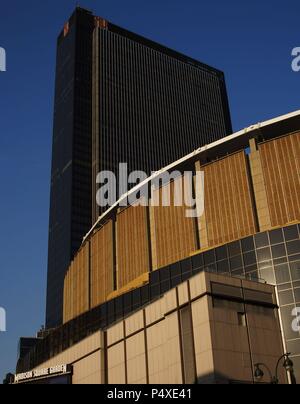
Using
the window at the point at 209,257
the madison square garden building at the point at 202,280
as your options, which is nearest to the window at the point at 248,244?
the madison square garden building at the point at 202,280

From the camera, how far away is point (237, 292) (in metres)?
51.1

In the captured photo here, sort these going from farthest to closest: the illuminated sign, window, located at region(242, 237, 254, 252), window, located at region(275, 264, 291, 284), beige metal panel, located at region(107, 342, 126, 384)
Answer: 1. the illuminated sign
2. beige metal panel, located at region(107, 342, 126, 384)
3. window, located at region(242, 237, 254, 252)
4. window, located at region(275, 264, 291, 284)

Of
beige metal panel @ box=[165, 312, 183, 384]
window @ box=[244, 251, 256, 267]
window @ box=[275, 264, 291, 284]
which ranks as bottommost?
beige metal panel @ box=[165, 312, 183, 384]

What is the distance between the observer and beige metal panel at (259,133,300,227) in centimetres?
6338

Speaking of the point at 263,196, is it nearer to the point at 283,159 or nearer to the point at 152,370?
the point at 283,159

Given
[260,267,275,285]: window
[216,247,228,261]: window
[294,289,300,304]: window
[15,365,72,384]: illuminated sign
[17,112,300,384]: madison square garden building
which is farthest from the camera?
[15,365,72,384]: illuminated sign

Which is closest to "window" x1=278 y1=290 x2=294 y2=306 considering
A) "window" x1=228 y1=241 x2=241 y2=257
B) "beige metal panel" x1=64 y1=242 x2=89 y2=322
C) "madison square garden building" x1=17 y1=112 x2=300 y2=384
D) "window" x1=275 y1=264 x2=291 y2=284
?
"madison square garden building" x1=17 y1=112 x2=300 y2=384

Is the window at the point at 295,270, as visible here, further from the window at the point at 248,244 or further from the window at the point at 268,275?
the window at the point at 248,244

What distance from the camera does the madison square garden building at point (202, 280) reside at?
1927 inches

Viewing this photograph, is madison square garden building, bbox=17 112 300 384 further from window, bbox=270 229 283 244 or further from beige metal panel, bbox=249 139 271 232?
window, bbox=270 229 283 244

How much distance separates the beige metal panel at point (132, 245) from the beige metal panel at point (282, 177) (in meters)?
20.2

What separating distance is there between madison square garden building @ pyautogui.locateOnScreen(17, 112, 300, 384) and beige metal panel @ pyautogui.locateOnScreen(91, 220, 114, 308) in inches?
7.2

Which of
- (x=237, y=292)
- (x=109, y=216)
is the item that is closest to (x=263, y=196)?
(x=237, y=292)

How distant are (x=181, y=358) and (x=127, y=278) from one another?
31.1m
